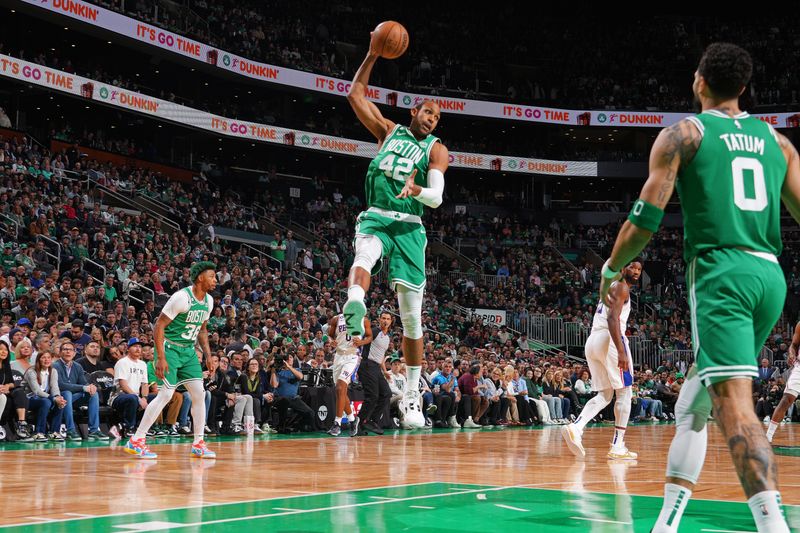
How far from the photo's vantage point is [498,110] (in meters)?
41.5

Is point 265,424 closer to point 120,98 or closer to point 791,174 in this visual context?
point 791,174

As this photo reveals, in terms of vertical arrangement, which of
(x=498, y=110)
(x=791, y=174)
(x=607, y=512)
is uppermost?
(x=498, y=110)

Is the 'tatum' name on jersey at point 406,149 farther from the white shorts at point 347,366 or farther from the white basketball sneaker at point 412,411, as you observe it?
the white shorts at point 347,366

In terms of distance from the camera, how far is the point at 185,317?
31.8ft

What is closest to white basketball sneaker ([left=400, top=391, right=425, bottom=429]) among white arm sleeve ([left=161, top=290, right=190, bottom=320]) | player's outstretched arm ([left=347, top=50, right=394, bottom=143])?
player's outstretched arm ([left=347, top=50, right=394, bottom=143])

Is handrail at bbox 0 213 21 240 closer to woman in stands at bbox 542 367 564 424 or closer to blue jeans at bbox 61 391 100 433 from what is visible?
blue jeans at bbox 61 391 100 433

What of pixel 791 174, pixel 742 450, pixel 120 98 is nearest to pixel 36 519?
pixel 742 450

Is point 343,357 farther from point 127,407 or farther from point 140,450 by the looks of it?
point 140,450

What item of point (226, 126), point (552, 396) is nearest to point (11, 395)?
point (552, 396)

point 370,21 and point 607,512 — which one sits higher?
point 370,21

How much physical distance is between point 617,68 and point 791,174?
4372cm

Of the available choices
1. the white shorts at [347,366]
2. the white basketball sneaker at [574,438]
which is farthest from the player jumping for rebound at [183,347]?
the white basketball sneaker at [574,438]

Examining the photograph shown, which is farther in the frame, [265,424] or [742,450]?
[265,424]

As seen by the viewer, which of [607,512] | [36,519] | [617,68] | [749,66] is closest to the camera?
[749,66]
